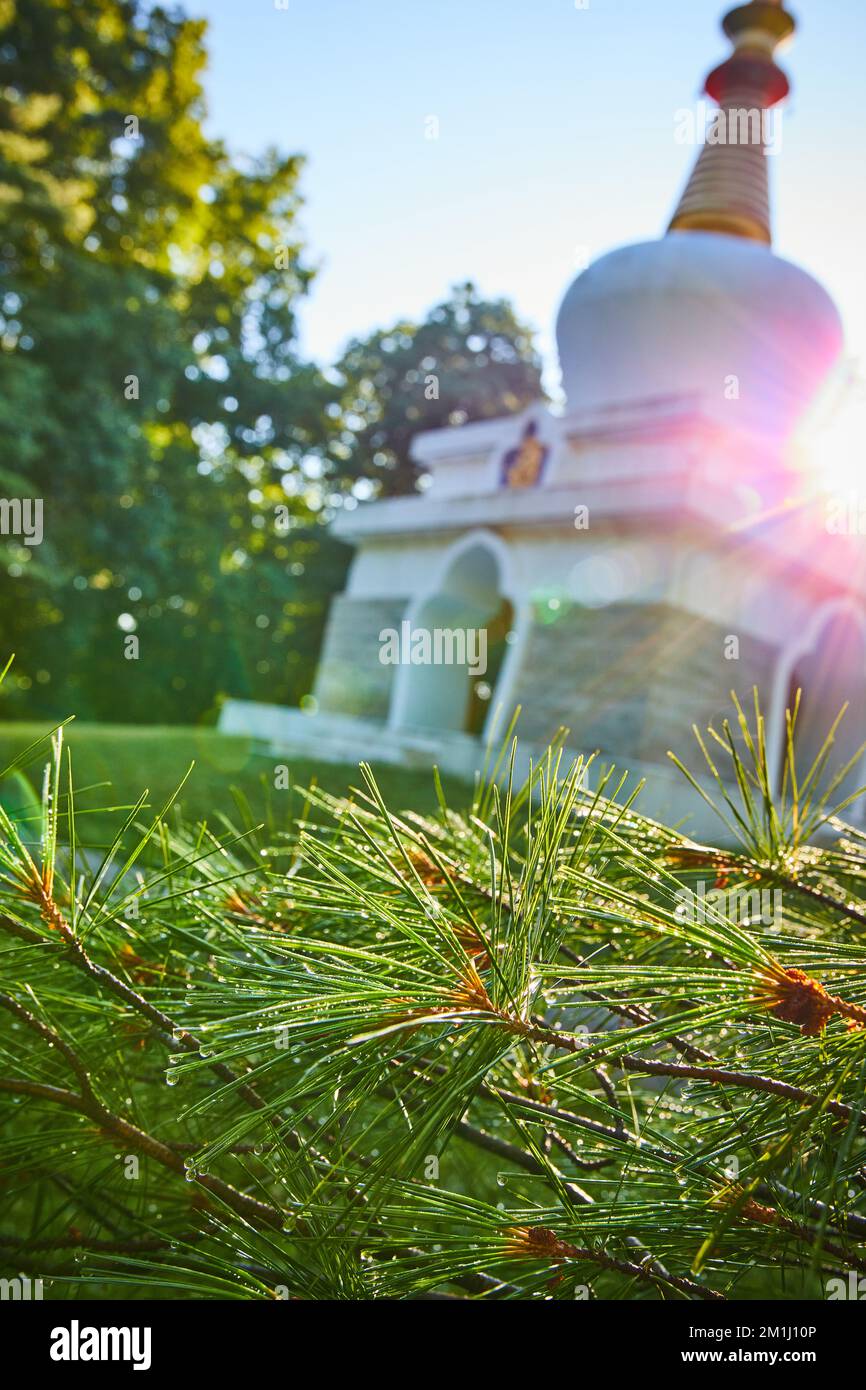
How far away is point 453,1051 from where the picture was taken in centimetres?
101

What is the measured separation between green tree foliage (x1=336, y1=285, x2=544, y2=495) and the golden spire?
9.23m

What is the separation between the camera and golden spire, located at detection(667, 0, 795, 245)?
40.7 feet

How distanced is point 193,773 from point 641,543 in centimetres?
472

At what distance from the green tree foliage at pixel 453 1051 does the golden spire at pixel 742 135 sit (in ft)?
43.7

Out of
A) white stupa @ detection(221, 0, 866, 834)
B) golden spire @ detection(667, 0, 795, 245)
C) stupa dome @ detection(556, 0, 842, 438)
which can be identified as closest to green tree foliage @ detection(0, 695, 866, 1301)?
white stupa @ detection(221, 0, 866, 834)

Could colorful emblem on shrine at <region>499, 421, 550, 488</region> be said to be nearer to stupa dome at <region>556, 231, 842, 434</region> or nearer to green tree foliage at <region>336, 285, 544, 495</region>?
stupa dome at <region>556, 231, 842, 434</region>

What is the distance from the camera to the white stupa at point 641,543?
29.3 feet

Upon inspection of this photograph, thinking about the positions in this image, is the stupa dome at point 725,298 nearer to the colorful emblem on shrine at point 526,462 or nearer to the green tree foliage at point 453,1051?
the colorful emblem on shrine at point 526,462

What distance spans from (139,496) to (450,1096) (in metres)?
18.1

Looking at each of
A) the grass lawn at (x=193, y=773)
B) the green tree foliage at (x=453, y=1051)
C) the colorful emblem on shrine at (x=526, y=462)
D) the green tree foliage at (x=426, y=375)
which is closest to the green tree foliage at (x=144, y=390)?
the green tree foliage at (x=426, y=375)

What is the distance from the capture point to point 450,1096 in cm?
73
